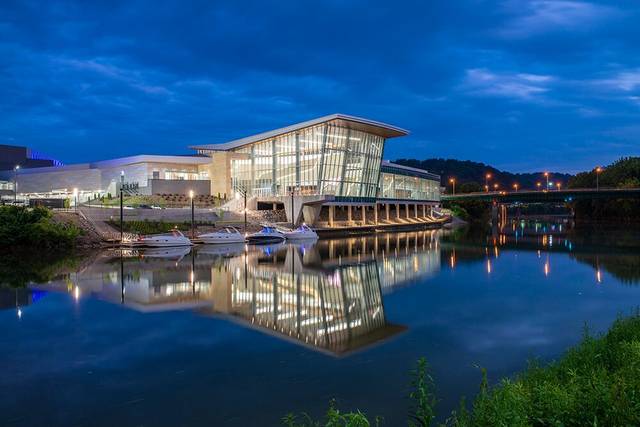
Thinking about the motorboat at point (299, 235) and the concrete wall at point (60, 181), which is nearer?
the motorboat at point (299, 235)

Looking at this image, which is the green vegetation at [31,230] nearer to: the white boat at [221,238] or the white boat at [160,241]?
the white boat at [160,241]

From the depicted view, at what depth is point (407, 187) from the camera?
323ft

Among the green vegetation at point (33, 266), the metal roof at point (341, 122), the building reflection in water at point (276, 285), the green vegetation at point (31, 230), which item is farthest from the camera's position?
the metal roof at point (341, 122)

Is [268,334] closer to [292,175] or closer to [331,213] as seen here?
[331,213]

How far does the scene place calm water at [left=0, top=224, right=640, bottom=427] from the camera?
35.4 ft

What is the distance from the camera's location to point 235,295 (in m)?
23.1

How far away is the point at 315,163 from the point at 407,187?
3350 cm

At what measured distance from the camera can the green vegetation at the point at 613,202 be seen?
10719cm

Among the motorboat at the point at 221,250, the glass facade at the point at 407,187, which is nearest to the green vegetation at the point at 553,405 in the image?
the motorboat at the point at 221,250

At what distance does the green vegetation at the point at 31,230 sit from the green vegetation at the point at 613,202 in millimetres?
95739

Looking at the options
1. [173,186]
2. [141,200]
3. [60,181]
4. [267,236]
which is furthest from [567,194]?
[60,181]

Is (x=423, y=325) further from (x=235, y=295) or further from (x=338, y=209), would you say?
(x=338, y=209)

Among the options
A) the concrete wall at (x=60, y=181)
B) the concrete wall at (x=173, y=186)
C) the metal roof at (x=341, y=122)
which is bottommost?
the concrete wall at (x=173, y=186)

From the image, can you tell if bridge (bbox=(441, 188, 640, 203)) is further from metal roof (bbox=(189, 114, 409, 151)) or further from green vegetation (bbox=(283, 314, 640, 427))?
green vegetation (bbox=(283, 314, 640, 427))
